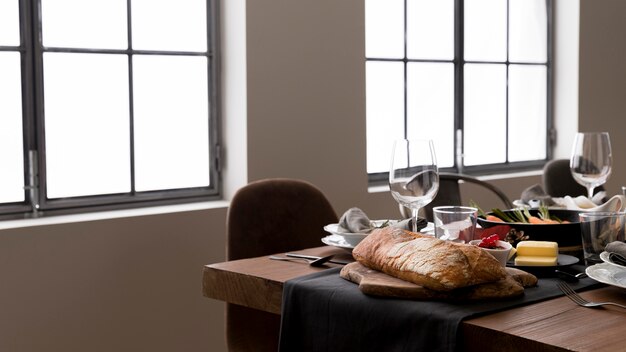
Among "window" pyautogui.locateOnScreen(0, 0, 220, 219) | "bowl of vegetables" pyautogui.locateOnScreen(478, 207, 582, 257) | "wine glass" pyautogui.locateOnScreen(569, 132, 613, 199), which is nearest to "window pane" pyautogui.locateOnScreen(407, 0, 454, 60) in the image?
"window" pyautogui.locateOnScreen(0, 0, 220, 219)

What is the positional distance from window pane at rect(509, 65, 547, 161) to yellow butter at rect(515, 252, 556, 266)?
301 centimetres

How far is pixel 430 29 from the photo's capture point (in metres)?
4.23

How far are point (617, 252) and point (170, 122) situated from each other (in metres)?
1.96

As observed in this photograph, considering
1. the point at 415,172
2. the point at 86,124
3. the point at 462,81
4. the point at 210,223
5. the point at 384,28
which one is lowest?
the point at 210,223

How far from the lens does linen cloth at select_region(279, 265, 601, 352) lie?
1399 millimetres

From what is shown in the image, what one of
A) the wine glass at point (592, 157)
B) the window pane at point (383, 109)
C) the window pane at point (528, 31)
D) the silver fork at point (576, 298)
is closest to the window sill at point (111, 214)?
the window pane at point (383, 109)

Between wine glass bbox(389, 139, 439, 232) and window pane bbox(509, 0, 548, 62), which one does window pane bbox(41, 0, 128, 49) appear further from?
window pane bbox(509, 0, 548, 62)

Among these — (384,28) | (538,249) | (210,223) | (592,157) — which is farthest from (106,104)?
(538,249)

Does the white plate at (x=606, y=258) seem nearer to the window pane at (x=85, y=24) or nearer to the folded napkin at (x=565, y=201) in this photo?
the folded napkin at (x=565, y=201)

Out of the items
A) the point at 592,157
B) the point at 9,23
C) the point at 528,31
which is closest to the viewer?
the point at 592,157

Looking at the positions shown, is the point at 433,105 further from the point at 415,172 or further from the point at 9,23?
the point at 415,172

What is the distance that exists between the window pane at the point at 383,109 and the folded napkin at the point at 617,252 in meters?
2.31

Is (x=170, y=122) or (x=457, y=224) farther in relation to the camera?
(x=170, y=122)

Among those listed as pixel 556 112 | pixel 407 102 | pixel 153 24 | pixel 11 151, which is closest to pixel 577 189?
pixel 407 102
